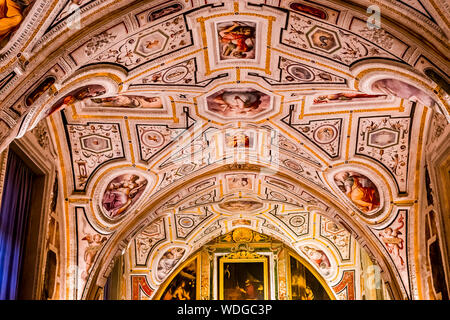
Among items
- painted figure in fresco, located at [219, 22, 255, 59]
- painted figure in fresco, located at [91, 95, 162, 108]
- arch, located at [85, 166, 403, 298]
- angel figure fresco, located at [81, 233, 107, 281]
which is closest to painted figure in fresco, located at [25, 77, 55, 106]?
painted figure in fresco, located at [219, 22, 255, 59]

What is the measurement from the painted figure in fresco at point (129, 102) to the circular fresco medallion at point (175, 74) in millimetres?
1112

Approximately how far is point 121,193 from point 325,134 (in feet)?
19.5

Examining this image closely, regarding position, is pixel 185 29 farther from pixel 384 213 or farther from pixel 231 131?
pixel 384 213

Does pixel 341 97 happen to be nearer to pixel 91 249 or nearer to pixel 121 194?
pixel 121 194

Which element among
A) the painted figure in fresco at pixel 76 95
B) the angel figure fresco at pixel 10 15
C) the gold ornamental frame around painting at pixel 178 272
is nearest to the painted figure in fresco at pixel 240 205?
the gold ornamental frame around painting at pixel 178 272

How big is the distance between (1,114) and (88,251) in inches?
316

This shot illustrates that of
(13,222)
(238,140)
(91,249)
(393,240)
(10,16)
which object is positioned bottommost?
(13,222)

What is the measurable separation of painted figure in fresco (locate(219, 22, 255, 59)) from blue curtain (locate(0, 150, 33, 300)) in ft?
16.3

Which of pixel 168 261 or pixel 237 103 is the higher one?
pixel 237 103

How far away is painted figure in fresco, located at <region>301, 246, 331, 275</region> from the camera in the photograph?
21562 mm

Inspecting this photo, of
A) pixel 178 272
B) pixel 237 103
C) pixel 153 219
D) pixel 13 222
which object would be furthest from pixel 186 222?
pixel 13 222

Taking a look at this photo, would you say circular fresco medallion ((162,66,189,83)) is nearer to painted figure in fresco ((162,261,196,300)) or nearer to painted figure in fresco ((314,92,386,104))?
painted figure in fresco ((314,92,386,104))

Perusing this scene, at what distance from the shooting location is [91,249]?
15391 mm

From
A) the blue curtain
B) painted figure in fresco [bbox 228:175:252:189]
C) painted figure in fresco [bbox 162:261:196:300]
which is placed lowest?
the blue curtain
